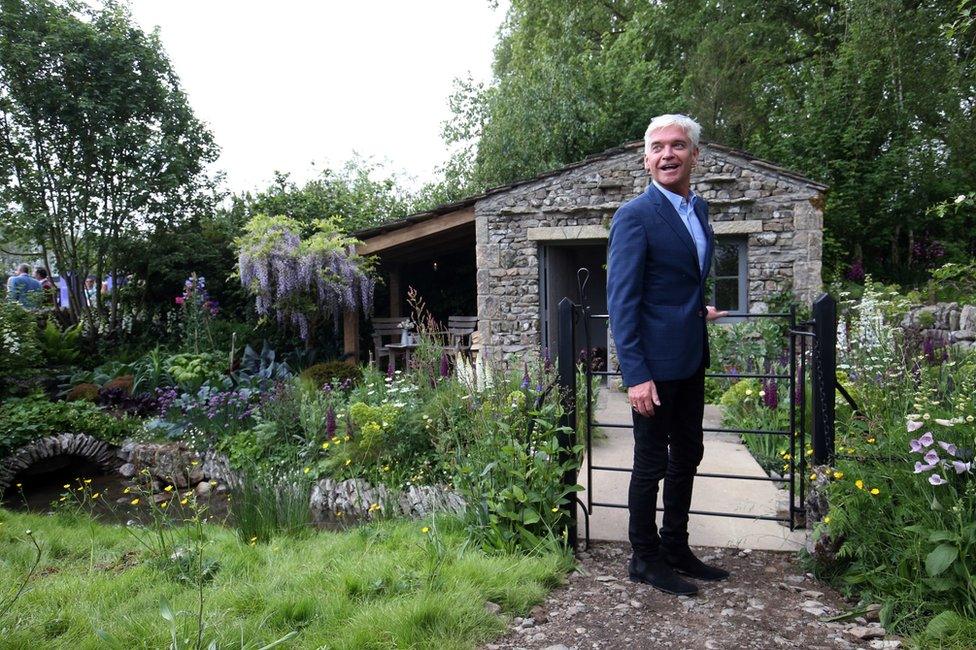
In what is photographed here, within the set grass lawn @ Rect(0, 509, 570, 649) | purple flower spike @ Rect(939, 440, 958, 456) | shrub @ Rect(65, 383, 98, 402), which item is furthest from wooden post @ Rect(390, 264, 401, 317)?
purple flower spike @ Rect(939, 440, 958, 456)

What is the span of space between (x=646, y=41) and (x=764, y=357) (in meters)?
10.8

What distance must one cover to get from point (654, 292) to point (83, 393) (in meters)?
6.76

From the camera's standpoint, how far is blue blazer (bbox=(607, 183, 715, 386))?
232 cm

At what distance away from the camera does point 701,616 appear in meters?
2.28

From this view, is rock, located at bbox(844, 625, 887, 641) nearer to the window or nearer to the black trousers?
the black trousers

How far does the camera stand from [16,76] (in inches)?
341

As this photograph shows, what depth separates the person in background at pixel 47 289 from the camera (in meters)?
9.87

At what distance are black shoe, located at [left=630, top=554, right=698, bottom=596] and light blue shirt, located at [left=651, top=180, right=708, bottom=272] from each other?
1.14 meters

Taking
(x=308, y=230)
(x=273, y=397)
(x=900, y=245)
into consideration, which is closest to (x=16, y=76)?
(x=308, y=230)

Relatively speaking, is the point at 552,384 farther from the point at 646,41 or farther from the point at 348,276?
the point at 646,41

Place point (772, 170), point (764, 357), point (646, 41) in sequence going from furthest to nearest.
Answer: point (646, 41)
point (772, 170)
point (764, 357)

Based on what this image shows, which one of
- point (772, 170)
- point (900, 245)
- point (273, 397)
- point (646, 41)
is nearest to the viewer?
point (273, 397)

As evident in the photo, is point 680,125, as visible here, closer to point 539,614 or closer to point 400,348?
point 539,614

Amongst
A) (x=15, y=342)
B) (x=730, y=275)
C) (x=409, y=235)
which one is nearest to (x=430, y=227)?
(x=409, y=235)
